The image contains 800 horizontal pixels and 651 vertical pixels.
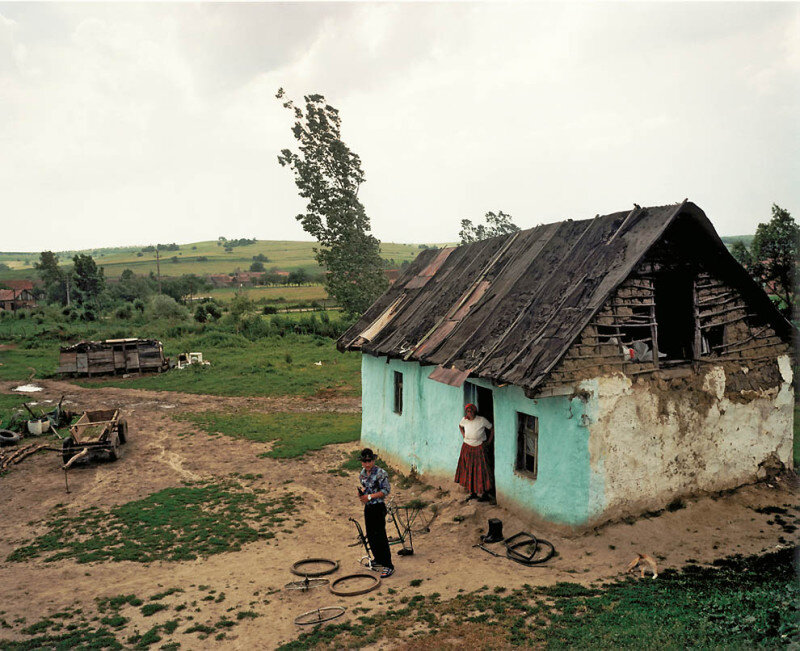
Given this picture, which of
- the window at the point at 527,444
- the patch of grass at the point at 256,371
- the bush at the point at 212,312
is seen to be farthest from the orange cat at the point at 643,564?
the bush at the point at 212,312

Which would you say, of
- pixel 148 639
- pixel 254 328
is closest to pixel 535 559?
pixel 148 639

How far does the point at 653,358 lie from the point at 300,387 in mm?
19361

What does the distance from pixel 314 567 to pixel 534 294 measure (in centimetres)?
651

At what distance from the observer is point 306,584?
8914mm

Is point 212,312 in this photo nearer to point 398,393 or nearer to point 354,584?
point 398,393

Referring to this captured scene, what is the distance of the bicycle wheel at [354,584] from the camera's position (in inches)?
336

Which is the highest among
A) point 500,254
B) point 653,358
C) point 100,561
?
point 500,254

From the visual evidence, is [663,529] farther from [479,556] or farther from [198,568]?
[198,568]

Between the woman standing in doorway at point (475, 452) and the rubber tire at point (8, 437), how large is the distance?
610 inches

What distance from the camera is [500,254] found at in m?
14.5

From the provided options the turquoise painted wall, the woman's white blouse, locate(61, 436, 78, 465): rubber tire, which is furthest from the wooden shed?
the woman's white blouse

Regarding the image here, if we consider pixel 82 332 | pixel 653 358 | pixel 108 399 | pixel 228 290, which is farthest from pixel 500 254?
pixel 228 290

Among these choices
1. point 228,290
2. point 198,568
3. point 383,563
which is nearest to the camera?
point 383,563

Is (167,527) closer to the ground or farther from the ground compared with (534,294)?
closer to the ground
